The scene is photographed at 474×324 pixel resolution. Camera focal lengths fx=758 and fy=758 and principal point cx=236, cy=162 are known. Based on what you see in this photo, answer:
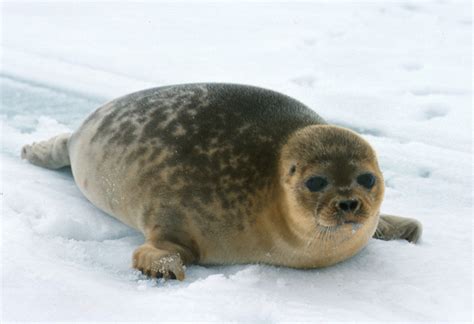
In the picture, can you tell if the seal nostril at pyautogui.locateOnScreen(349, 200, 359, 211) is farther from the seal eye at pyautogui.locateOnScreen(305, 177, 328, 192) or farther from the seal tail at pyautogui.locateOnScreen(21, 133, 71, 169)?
the seal tail at pyautogui.locateOnScreen(21, 133, 71, 169)

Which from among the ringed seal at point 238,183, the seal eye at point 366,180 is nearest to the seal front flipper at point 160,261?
the ringed seal at point 238,183

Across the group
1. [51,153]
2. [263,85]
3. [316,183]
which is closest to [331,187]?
[316,183]

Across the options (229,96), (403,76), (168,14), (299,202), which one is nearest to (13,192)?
(229,96)

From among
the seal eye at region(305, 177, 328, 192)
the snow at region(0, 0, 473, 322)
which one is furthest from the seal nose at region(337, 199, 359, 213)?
the snow at region(0, 0, 473, 322)

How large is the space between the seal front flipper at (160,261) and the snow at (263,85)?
5 cm

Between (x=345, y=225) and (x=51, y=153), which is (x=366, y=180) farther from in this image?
(x=51, y=153)

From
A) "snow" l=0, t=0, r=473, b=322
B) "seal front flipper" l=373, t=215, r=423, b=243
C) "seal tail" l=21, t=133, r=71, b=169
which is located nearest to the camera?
"snow" l=0, t=0, r=473, b=322

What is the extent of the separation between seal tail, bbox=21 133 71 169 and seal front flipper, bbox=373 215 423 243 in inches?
64.3

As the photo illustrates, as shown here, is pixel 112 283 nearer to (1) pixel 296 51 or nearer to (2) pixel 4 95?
(2) pixel 4 95

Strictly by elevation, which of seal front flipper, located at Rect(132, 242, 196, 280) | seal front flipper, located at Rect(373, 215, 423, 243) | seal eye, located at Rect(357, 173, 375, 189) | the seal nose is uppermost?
seal eye, located at Rect(357, 173, 375, 189)

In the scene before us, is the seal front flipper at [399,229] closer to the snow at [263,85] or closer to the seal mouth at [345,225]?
the snow at [263,85]

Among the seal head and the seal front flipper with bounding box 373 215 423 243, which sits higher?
the seal head

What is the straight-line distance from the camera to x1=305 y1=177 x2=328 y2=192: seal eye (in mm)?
2658

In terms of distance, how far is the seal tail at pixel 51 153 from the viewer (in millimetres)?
3873
